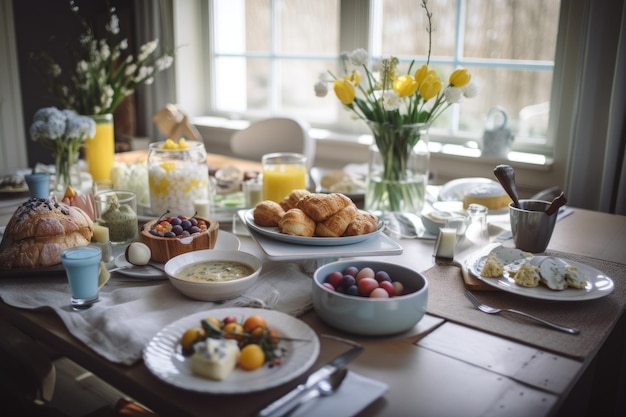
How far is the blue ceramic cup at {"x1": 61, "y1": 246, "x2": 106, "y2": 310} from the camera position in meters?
1.09

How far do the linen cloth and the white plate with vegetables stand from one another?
1.01 feet

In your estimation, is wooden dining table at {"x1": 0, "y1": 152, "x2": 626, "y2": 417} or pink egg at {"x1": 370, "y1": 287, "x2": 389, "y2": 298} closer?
wooden dining table at {"x1": 0, "y1": 152, "x2": 626, "y2": 417}

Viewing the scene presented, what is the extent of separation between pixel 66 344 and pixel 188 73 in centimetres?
319

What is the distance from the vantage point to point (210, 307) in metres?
1.11

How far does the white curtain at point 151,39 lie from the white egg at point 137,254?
273 centimetres

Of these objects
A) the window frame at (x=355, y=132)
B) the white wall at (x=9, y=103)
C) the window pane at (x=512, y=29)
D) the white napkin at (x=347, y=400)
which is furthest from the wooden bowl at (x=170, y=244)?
the white wall at (x=9, y=103)

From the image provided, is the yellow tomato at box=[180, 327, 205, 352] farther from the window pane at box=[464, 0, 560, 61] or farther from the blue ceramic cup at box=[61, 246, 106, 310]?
the window pane at box=[464, 0, 560, 61]

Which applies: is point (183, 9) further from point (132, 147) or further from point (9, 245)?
point (9, 245)

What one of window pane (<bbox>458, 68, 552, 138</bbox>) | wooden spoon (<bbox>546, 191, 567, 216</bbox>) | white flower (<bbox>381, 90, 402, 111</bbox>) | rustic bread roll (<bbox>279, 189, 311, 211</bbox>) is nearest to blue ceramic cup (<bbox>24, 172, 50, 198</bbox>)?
rustic bread roll (<bbox>279, 189, 311, 211</bbox>)

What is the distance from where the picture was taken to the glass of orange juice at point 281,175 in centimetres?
174

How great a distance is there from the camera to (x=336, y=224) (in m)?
1.28

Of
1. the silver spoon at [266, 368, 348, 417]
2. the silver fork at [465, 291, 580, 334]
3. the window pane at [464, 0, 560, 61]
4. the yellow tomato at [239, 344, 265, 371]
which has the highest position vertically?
the window pane at [464, 0, 560, 61]

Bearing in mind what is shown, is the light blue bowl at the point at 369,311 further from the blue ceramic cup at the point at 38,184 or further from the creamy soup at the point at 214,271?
the blue ceramic cup at the point at 38,184

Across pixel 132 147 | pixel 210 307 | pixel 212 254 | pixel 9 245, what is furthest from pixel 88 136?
pixel 132 147
